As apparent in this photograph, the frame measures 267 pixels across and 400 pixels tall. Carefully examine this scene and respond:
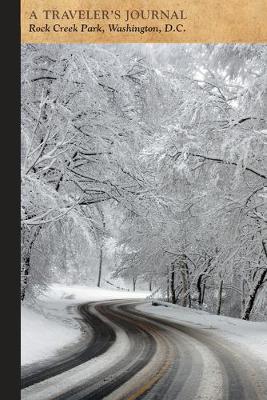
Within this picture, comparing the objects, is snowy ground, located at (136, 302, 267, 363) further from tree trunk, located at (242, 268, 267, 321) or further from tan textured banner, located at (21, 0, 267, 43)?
tan textured banner, located at (21, 0, 267, 43)

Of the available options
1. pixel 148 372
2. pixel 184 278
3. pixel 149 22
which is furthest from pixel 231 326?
pixel 149 22

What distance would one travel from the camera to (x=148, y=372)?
974 centimetres

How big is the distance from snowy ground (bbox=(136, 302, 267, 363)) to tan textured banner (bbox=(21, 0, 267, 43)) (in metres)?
8.40

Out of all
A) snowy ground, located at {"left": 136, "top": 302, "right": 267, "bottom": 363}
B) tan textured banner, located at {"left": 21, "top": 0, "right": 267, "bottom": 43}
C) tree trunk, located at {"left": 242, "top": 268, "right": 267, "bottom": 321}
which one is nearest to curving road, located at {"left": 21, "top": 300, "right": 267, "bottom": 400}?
snowy ground, located at {"left": 136, "top": 302, "right": 267, "bottom": 363}

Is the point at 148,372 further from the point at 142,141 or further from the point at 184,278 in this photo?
the point at 184,278

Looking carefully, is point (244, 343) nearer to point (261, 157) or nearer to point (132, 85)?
point (261, 157)

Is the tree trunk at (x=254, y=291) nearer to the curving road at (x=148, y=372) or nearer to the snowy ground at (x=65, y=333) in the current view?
the snowy ground at (x=65, y=333)

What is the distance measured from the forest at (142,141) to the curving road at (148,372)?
8.73ft

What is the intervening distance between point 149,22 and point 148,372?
263 inches

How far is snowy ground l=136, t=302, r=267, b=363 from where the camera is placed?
14.3 m

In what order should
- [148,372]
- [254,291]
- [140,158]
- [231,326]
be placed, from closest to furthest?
1. [148,372]
2. [140,158]
3. [231,326]
4. [254,291]

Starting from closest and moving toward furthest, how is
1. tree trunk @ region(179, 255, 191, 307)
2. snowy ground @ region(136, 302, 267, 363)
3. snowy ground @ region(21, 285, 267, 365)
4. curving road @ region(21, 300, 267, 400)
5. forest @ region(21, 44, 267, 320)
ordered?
1. curving road @ region(21, 300, 267, 400)
2. snowy ground @ region(21, 285, 267, 365)
3. forest @ region(21, 44, 267, 320)
4. snowy ground @ region(136, 302, 267, 363)
5. tree trunk @ region(179, 255, 191, 307)

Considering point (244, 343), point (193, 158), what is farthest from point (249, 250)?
point (193, 158)

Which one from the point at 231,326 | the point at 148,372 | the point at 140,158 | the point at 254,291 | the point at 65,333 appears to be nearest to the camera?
the point at 148,372
